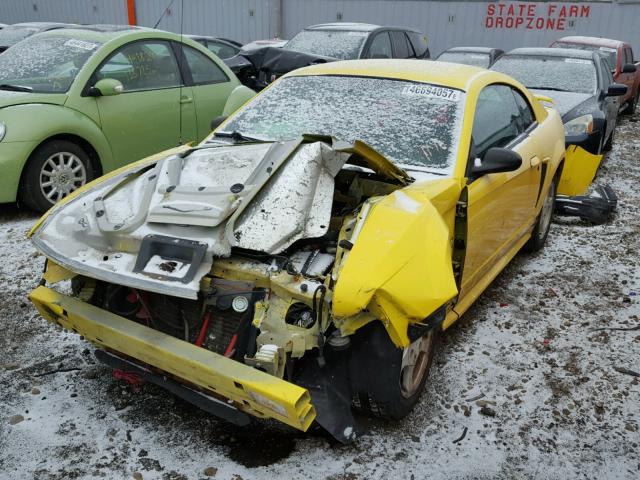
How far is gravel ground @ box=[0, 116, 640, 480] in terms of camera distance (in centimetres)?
259

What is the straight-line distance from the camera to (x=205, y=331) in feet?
8.79

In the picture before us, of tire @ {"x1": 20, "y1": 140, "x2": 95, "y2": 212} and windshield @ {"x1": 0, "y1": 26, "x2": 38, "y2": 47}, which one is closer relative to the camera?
tire @ {"x1": 20, "y1": 140, "x2": 95, "y2": 212}

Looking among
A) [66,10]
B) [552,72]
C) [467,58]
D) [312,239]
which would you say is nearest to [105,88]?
[312,239]

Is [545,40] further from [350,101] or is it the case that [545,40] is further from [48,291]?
[48,291]

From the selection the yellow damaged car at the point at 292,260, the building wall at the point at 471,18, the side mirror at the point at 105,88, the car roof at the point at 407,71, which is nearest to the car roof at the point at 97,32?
the side mirror at the point at 105,88

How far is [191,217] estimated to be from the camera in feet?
8.62

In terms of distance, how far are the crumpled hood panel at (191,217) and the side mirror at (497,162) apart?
889mm

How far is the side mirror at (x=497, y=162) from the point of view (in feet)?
10.7

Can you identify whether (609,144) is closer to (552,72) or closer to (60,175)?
(552,72)

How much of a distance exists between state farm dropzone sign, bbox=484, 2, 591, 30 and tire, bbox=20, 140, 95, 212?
45.0 feet

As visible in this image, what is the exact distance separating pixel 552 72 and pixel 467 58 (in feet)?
10.9

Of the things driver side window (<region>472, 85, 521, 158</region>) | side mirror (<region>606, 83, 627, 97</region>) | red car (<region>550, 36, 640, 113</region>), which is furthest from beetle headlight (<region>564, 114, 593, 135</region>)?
red car (<region>550, 36, 640, 113</region>)

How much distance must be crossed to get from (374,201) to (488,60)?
9314 millimetres

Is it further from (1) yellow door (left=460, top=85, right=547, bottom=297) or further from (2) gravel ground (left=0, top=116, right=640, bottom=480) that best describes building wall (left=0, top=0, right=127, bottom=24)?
(1) yellow door (left=460, top=85, right=547, bottom=297)
